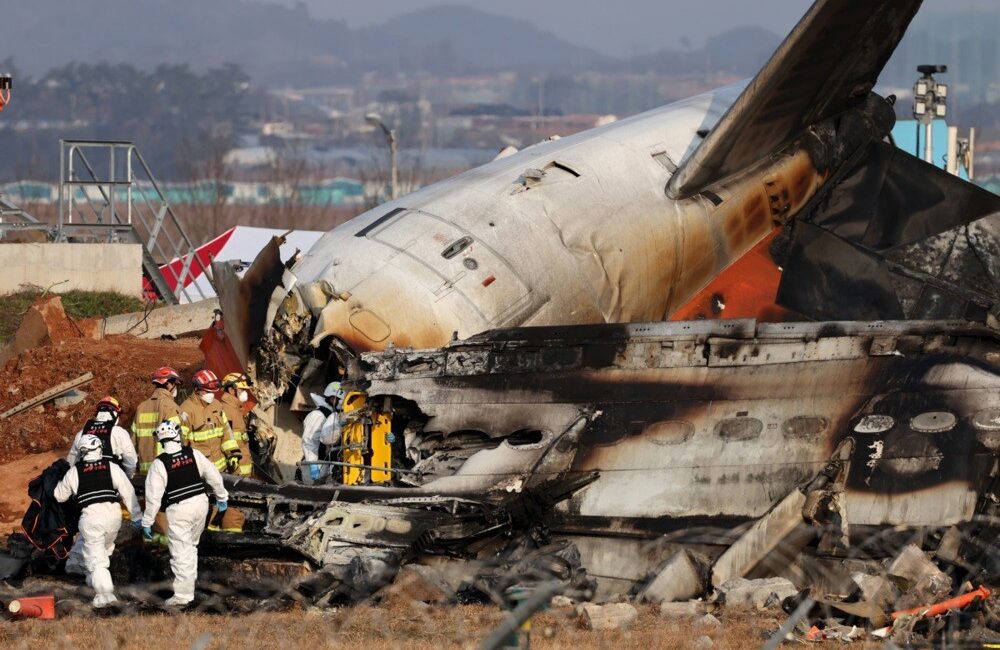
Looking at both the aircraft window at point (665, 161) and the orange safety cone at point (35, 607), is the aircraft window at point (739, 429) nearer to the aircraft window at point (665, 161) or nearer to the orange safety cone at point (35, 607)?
the aircraft window at point (665, 161)

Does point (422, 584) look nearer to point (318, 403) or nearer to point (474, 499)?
point (474, 499)

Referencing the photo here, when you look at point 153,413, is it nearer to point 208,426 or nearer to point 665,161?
point 208,426

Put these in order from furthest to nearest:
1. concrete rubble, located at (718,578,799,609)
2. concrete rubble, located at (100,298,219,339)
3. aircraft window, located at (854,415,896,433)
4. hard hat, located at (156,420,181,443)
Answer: concrete rubble, located at (100,298,219,339) < aircraft window, located at (854,415,896,433) < hard hat, located at (156,420,181,443) < concrete rubble, located at (718,578,799,609)

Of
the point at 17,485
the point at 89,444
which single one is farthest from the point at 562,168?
the point at 17,485

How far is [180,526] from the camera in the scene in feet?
46.4

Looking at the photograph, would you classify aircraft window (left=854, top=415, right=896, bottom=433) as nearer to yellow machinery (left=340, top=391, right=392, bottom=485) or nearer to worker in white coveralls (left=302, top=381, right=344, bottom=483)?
yellow machinery (left=340, top=391, right=392, bottom=485)

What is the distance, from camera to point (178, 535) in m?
14.1

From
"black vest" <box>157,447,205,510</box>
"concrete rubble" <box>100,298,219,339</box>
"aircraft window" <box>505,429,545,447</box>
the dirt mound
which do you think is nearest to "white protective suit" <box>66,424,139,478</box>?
"black vest" <box>157,447,205,510</box>

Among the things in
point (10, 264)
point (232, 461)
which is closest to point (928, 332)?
point (232, 461)

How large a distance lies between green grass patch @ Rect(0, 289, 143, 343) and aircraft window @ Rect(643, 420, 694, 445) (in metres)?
20.6

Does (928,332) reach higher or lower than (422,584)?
higher

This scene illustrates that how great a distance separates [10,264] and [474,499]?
22.4m

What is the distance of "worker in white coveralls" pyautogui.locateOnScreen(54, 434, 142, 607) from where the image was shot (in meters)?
14.4

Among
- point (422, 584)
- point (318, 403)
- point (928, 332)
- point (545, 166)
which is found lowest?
point (422, 584)
